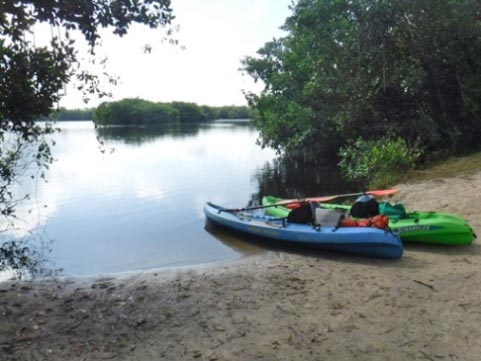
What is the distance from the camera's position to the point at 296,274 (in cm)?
583

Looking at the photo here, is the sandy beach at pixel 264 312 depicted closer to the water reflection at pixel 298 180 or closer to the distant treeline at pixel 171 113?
the water reflection at pixel 298 180

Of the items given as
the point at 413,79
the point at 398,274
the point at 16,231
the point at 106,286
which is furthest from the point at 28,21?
the point at 413,79

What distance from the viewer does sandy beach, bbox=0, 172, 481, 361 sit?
364 cm

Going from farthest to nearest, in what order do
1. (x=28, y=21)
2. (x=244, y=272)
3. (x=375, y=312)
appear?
(x=244, y=272)
(x=375, y=312)
(x=28, y=21)

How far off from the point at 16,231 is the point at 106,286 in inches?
215

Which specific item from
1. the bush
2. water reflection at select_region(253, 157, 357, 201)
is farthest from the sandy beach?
water reflection at select_region(253, 157, 357, 201)

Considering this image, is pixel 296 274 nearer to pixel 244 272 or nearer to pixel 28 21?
pixel 244 272

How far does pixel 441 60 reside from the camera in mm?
14656

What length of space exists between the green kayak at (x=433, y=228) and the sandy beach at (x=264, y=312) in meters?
0.22

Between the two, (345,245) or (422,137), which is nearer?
(345,245)

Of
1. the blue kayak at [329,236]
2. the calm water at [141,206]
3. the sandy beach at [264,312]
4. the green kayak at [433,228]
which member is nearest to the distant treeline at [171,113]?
the calm water at [141,206]

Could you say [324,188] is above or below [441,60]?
below

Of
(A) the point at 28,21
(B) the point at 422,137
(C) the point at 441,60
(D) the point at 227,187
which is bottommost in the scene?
(D) the point at 227,187

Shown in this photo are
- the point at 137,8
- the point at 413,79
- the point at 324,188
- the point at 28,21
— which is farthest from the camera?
the point at 324,188
